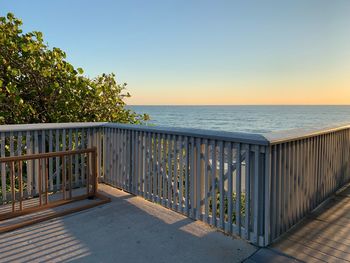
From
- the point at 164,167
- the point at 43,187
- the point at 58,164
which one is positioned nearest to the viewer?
the point at 164,167

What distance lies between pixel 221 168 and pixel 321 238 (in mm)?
1312

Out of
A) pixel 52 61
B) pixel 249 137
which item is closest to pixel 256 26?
pixel 52 61

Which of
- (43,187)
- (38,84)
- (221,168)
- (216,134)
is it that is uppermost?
(38,84)

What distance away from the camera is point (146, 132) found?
427 centimetres

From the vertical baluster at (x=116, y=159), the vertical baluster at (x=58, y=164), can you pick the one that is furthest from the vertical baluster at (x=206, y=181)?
the vertical baluster at (x=58, y=164)

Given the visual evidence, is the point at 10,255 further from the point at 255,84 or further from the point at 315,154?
the point at 255,84

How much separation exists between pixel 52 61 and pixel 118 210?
4.24 metres

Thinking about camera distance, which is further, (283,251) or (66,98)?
(66,98)

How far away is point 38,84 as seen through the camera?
21.3 feet

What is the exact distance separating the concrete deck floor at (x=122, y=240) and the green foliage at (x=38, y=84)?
3.40 m

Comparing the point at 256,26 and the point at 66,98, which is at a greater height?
the point at 256,26

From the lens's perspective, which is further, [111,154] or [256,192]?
[111,154]

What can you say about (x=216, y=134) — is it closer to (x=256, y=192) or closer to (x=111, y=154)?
(x=256, y=192)

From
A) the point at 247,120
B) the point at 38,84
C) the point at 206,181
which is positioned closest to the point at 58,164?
the point at 38,84
